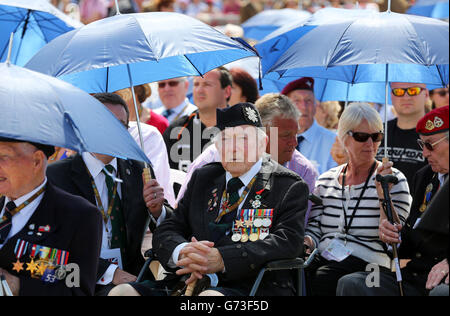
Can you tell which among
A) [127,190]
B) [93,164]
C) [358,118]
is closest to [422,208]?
[358,118]

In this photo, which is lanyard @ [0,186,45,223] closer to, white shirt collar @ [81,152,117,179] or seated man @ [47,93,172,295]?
seated man @ [47,93,172,295]

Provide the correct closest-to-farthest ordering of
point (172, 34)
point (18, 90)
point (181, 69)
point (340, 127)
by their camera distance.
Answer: point (18, 90) → point (172, 34) → point (340, 127) → point (181, 69)

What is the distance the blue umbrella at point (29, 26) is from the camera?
703 cm

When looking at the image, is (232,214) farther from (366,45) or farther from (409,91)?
(409,91)

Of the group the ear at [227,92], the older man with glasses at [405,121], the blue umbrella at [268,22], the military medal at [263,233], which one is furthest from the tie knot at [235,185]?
the blue umbrella at [268,22]

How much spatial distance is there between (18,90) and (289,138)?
2398 mm

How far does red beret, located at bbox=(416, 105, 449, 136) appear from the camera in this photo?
4844 mm

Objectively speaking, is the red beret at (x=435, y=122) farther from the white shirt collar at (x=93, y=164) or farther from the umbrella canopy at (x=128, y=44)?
the white shirt collar at (x=93, y=164)

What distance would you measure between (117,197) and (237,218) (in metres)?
0.94

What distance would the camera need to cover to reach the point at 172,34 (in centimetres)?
520

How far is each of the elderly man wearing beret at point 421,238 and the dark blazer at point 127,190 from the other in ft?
4.80
